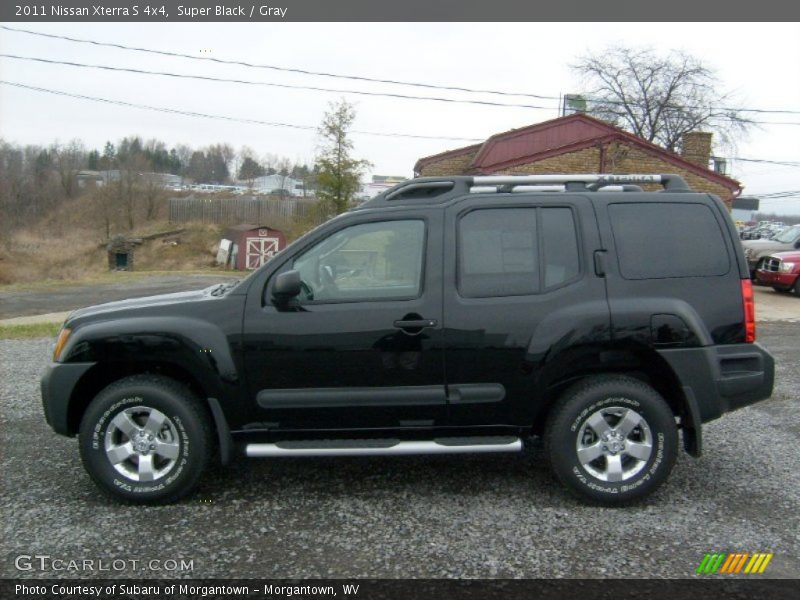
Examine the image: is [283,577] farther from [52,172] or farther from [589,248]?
[52,172]

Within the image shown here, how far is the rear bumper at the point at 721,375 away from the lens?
4.19 metres

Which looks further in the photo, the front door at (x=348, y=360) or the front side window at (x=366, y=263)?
the front side window at (x=366, y=263)

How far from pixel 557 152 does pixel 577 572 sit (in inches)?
852

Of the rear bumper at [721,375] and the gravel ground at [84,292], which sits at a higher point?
the rear bumper at [721,375]

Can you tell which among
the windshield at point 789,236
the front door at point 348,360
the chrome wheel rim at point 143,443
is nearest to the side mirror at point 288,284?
the front door at point 348,360

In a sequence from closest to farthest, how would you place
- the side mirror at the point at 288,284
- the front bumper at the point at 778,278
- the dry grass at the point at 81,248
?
1. the side mirror at the point at 288,284
2. the front bumper at the point at 778,278
3. the dry grass at the point at 81,248

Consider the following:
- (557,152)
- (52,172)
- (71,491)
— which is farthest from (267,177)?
(71,491)

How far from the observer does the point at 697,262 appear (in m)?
4.30

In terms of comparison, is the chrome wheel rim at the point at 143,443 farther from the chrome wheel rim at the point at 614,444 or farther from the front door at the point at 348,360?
the chrome wheel rim at the point at 614,444

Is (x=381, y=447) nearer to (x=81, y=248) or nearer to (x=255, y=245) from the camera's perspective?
(x=255, y=245)

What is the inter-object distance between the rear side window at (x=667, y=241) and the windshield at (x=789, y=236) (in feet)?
60.1

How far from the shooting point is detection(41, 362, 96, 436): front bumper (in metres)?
4.22

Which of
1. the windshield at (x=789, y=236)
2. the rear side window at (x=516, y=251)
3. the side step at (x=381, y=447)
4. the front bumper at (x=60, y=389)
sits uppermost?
the windshield at (x=789, y=236)

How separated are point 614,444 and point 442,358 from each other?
46.9 inches
